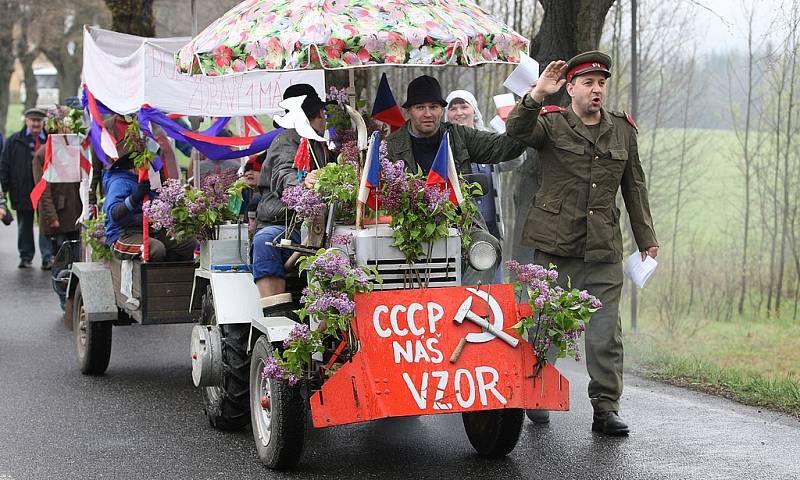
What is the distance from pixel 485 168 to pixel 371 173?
2420 millimetres

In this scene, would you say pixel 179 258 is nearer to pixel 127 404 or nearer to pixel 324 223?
pixel 127 404

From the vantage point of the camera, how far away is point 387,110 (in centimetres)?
757

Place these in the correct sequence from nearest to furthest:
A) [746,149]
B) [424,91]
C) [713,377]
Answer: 1. [424,91]
2. [713,377]
3. [746,149]

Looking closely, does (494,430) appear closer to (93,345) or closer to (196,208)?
(196,208)

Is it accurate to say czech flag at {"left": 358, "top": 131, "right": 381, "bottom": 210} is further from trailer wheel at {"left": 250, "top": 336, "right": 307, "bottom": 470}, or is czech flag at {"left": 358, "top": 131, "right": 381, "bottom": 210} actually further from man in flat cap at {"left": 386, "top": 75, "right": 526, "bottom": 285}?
trailer wheel at {"left": 250, "top": 336, "right": 307, "bottom": 470}

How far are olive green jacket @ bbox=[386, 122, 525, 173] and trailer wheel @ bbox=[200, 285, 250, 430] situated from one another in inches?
55.8

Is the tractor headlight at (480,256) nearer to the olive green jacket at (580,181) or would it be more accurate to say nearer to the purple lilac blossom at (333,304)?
the purple lilac blossom at (333,304)

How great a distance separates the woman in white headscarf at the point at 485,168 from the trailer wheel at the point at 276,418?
82.2 inches

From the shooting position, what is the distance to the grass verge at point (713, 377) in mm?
8031

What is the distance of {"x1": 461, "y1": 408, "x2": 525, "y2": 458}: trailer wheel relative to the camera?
659 centimetres

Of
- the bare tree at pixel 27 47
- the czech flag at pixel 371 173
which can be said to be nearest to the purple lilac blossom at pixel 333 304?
the czech flag at pixel 371 173

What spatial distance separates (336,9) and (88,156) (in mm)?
5798

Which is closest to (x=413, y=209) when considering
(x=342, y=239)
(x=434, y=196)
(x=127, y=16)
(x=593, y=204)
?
(x=434, y=196)

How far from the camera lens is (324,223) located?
6.55 metres
